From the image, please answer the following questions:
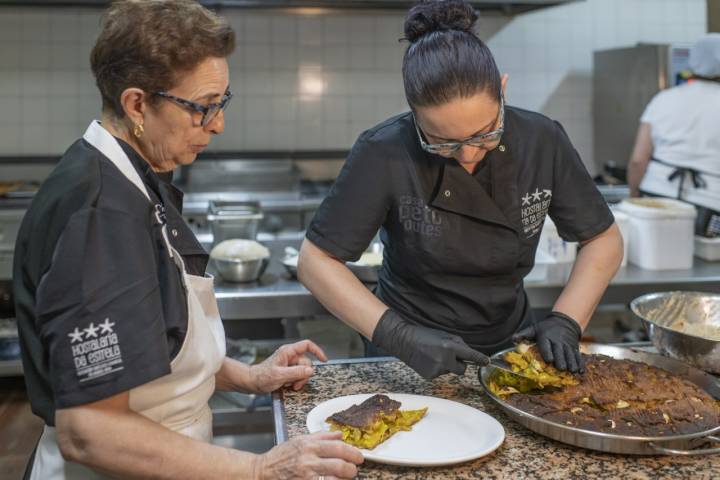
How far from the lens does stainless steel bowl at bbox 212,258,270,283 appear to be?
284cm

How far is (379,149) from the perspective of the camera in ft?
6.10

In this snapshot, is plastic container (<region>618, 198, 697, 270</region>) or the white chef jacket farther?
the white chef jacket

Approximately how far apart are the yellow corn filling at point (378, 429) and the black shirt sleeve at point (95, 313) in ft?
1.15

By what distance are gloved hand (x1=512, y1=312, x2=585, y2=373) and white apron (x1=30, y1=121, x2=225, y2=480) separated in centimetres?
65

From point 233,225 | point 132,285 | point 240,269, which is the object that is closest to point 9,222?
point 233,225

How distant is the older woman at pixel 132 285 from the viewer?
1.19 m

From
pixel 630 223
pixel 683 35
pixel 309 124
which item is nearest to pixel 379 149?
pixel 630 223

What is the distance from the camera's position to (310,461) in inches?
49.9

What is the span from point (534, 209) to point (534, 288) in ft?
3.19

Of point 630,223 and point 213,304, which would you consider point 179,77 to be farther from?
point 630,223

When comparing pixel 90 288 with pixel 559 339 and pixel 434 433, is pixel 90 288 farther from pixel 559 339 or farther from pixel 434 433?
pixel 559 339

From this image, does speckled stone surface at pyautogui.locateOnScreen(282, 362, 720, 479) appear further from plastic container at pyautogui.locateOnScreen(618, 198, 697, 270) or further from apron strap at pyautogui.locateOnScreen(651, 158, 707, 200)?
apron strap at pyautogui.locateOnScreen(651, 158, 707, 200)

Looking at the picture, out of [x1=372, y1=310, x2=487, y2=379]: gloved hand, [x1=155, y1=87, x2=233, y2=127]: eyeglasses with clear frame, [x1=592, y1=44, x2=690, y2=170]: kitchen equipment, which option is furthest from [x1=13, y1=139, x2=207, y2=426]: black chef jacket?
[x1=592, y1=44, x2=690, y2=170]: kitchen equipment

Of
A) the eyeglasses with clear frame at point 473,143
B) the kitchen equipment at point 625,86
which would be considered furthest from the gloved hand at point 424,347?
the kitchen equipment at point 625,86
